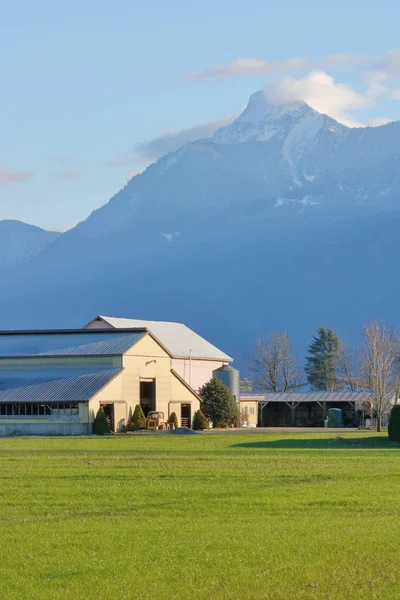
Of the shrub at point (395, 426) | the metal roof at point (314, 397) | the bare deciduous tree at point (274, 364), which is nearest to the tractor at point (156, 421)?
the metal roof at point (314, 397)

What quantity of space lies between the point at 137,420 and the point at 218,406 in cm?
1207

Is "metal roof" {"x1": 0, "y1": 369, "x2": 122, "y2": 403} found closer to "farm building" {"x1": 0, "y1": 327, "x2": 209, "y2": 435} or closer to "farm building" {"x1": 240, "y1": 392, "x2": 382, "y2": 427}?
"farm building" {"x1": 0, "y1": 327, "x2": 209, "y2": 435}

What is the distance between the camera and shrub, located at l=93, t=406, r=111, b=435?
2709 inches

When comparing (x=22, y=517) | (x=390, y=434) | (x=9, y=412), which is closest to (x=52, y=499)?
(x=22, y=517)

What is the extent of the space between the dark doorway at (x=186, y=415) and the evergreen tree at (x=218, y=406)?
2.36m

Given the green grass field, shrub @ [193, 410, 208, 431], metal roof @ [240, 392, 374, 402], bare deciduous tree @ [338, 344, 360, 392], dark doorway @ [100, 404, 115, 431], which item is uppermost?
bare deciduous tree @ [338, 344, 360, 392]

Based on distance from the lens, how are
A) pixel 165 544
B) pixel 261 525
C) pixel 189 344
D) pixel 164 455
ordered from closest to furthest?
pixel 165 544 < pixel 261 525 < pixel 164 455 < pixel 189 344

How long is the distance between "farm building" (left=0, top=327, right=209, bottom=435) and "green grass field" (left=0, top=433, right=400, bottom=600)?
42722 millimetres

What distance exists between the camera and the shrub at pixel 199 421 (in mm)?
78188

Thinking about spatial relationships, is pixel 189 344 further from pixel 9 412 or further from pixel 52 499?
pixel 52 499

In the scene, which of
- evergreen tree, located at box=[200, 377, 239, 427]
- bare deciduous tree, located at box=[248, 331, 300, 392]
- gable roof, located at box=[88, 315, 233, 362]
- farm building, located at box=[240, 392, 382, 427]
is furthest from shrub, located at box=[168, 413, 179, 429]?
bare deciduous tree, located at box=[248, 331, 300, 392]

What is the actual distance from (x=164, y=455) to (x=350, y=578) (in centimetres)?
2404

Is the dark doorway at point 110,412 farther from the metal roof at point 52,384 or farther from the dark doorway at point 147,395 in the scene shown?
the dark doorway at point 147,395

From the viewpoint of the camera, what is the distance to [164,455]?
36.2 meters
